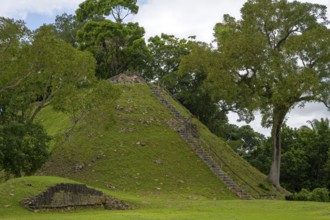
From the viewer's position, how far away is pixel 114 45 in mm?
56750

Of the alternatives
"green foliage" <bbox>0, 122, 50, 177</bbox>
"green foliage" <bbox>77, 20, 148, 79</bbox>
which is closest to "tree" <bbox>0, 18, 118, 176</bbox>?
"green foliage" <bbox>0, 122, 50, 177</bbox>

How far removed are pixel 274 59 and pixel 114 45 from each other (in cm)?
2654

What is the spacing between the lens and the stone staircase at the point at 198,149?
3522 cm

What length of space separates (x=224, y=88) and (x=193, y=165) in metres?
6.95

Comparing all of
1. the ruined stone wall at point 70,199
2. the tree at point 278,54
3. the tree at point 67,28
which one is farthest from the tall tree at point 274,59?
the tree at point 67,28

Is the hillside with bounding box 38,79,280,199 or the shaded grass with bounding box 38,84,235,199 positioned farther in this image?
the hillside with bounding box 38,79,280,199

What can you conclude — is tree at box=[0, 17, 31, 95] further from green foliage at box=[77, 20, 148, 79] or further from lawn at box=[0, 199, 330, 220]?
green foliage at box=[77, 20, 148, 79]

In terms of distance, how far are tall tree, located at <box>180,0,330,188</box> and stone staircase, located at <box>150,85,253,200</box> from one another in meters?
5.45

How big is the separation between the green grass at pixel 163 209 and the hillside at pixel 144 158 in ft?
15.0

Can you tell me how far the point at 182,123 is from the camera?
145 ft

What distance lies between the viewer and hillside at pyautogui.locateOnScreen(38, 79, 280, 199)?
34188 millimetres

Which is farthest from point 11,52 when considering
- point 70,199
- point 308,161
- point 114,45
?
point 308,161

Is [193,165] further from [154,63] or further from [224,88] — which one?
[154,63]

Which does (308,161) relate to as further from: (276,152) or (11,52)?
(11,52)
